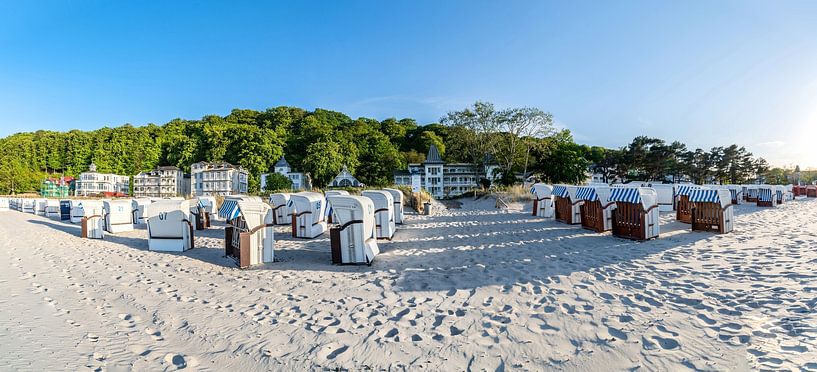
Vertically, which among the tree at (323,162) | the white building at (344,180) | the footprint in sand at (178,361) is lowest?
the footprint in sand at (178,361)

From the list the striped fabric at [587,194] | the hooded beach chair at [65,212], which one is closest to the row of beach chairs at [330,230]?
the striped fabric at [587,194]

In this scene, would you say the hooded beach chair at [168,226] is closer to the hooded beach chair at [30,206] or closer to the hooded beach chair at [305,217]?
the hooded beach chair at [305,217]

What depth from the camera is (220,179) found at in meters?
67.9

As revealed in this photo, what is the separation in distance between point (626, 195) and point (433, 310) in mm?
9026

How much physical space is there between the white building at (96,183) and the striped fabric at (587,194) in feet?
294

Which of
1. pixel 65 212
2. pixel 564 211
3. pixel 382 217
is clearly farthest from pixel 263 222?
pixel 65 212

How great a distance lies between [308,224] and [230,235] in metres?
3.24

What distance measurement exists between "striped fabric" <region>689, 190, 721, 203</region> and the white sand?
2113mm

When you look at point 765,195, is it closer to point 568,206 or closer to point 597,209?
point 568,206

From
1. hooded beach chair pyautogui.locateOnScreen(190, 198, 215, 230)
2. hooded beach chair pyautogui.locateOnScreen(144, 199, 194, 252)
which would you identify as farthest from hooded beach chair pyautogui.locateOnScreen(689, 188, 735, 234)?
hooded beach chair pyautogui.locateOnScreen(190, 198, 215, 230)

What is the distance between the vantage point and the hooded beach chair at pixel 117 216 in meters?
15.5

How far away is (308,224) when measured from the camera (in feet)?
41.4

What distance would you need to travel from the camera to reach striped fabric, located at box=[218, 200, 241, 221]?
28.7 ft

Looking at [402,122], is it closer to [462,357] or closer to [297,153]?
[297,153]
